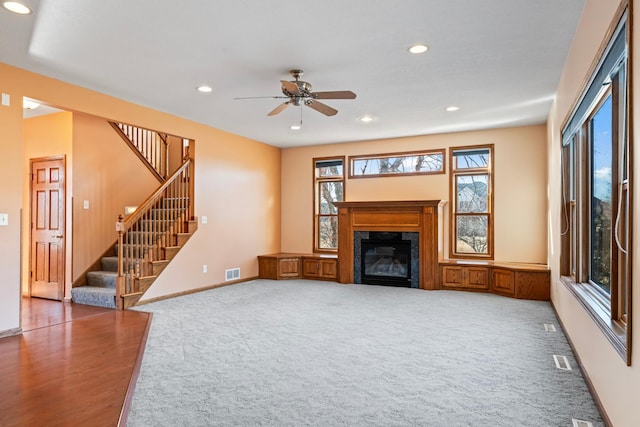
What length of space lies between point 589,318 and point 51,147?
722cm

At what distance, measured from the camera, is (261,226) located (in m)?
8.40

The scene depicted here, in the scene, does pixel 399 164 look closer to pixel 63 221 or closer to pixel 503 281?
pixel 503 281

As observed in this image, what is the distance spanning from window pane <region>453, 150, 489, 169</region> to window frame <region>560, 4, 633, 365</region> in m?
2.70

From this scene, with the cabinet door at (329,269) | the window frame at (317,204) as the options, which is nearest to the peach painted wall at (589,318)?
the cabinet door at (329,269)

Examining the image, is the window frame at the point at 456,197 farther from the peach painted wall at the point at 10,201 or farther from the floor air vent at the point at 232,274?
the peach painted wall at the point at 10,201

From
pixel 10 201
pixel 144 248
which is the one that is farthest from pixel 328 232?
pixel 10 201

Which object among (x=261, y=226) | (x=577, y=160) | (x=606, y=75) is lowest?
(x=261, y=226)

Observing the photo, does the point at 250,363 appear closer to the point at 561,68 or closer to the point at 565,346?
the point at 565,346

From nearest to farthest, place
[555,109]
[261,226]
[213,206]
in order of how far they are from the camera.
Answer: [555,109]
[213,206]
[261,226]

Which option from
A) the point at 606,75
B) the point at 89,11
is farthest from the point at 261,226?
the point at 606,75

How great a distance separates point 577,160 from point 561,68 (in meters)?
1.10

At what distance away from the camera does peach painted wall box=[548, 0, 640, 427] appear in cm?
183

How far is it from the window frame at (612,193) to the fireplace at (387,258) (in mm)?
2892

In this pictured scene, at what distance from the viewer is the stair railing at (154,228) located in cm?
555
